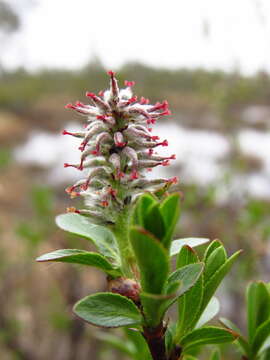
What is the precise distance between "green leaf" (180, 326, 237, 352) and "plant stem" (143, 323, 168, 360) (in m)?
0.04

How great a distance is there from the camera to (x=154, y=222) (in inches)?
17.9

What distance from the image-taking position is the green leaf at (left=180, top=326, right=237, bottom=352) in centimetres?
54

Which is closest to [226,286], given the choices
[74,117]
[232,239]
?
[232,239]

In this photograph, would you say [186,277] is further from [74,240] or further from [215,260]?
[74,240]

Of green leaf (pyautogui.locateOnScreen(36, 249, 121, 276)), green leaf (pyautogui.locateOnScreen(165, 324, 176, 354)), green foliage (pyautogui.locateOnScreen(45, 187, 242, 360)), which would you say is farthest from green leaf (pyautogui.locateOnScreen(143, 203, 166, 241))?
green leaf (pyautogui.locateOnScreen(165, 324, 176, 354))

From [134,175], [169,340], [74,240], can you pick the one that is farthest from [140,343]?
[74,240]

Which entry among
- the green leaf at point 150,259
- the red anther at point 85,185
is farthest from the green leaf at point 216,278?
the red anther at point 85,185

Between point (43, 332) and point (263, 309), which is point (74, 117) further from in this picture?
point (263, 309)

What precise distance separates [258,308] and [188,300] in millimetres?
172

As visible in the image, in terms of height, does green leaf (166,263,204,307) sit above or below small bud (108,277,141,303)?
above

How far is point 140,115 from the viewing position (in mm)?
625

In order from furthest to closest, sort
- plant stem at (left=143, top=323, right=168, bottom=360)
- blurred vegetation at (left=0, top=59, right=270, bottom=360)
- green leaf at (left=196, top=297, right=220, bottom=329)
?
1. blurred vegetation at (left=0, top=59, right=270, bottom=360)
2. green leaf at (left=196, top=297, right=220, bottom=329)
3. plant stem at (left=143, top=323, right=168, bottom=360)

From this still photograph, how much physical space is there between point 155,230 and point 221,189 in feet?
12.5

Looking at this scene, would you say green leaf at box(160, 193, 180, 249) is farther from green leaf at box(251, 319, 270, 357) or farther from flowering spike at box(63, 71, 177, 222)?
green leaf at box(251, 319, 270, 357)
